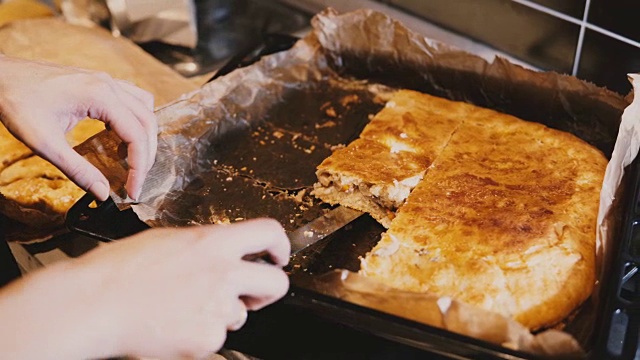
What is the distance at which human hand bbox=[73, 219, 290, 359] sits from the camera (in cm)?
120

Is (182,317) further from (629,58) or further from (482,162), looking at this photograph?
(629,58)

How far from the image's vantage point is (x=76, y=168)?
1.69 meters

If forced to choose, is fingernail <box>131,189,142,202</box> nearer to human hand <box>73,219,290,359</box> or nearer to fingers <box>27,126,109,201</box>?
fingers <box>27,126,109,201</box>

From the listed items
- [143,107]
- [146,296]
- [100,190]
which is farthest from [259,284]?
[143,107]

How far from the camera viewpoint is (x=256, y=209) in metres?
2.09

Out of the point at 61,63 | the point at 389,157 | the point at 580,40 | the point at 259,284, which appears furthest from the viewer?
the point at 61,63

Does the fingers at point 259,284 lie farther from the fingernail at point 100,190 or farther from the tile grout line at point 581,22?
the tile grout line at point 581,22

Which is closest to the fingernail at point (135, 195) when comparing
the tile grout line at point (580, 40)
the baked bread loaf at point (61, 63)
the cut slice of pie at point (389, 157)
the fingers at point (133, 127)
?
the fingers at point (133, 127)

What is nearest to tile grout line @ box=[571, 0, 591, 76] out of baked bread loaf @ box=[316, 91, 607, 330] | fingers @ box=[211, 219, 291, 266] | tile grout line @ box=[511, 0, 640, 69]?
tile grout line @ box=[511, 0, 640, 69]

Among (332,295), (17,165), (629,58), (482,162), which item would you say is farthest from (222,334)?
(629,58)

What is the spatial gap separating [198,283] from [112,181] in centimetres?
89

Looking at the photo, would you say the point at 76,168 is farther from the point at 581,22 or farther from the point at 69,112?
the point at 581,22

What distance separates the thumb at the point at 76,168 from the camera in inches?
65.2

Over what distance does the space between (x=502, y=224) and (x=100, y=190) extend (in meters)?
1.13
